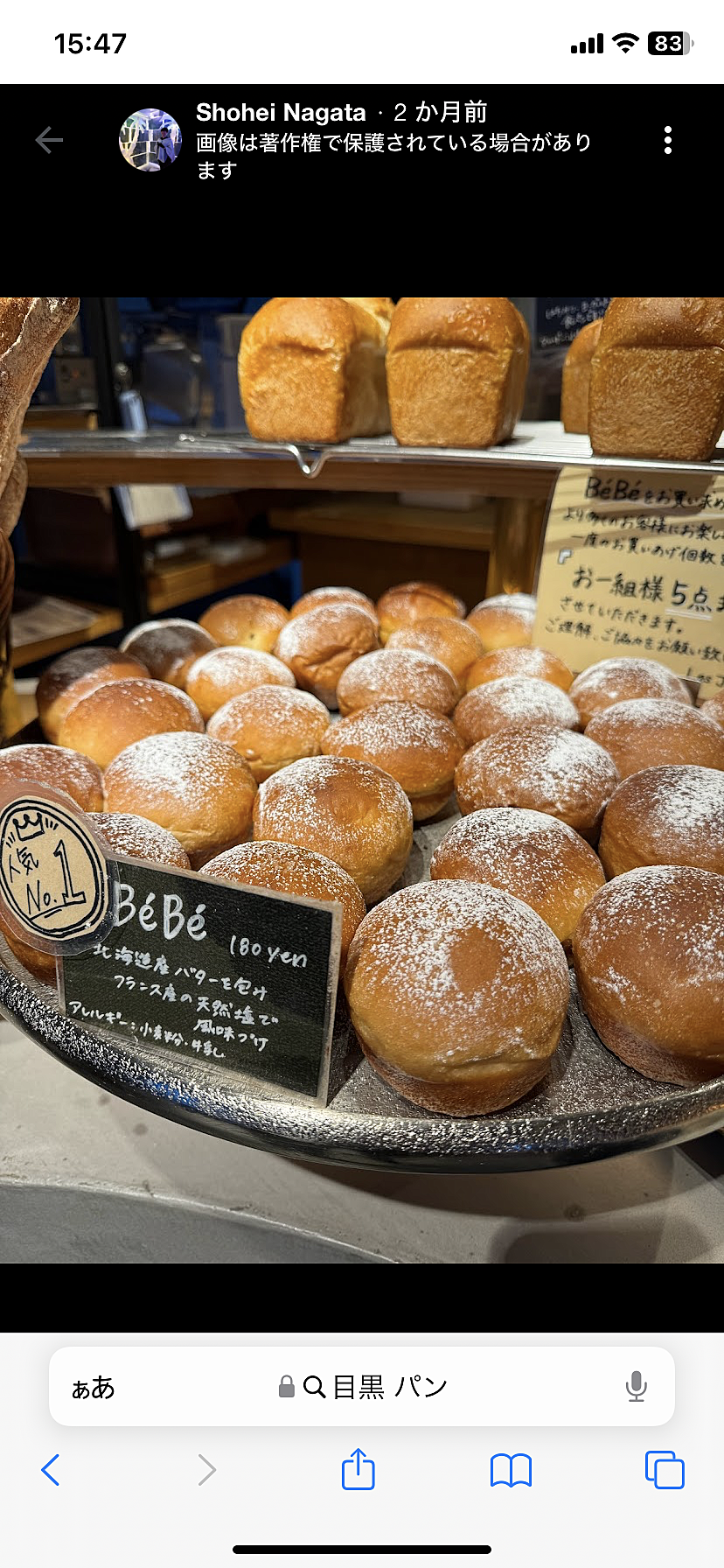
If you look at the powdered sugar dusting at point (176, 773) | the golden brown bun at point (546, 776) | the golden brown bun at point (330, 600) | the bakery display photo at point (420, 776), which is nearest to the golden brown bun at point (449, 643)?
the bakery display photo at point (420, 776)

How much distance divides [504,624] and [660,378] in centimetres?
46

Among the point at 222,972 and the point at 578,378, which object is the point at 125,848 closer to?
the point at 222,972

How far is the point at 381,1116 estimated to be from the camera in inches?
23.3

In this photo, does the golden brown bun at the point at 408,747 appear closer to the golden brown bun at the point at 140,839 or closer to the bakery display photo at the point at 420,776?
the bakery display photo at the point at 420,776

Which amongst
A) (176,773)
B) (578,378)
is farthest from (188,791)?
Answer: (578,378)

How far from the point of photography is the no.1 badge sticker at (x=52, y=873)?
59 cm
